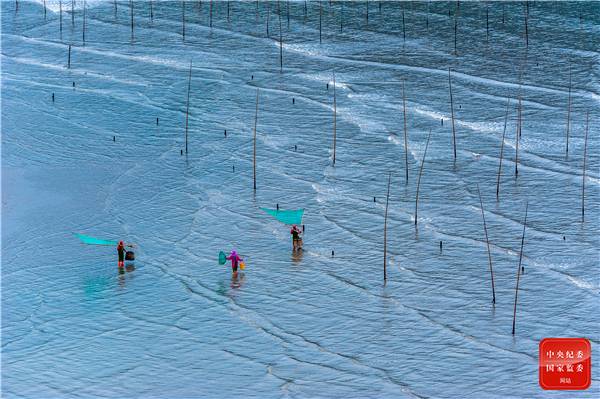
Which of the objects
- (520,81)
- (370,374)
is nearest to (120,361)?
(370,374)

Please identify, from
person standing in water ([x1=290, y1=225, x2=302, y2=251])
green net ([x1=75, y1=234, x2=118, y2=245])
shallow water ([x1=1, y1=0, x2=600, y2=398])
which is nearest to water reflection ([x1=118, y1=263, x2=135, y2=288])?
shallow water ([x1=1, y1=0, x2=600, y2=398])

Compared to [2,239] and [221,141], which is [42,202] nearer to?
[2,239]

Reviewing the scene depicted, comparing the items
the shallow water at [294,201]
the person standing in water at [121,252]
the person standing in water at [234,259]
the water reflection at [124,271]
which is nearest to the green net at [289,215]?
the shallow water at [294,201]

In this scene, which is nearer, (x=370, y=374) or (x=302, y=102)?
(x=370, y=374)

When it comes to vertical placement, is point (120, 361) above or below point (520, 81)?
below

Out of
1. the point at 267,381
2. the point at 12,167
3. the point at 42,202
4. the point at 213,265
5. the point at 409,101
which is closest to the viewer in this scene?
the point at 267,381

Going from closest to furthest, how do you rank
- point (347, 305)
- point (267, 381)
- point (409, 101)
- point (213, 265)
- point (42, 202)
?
point (267, 381)
point (347, 305)
point (213, 265)
point (42, 202)
point (409, 101)
